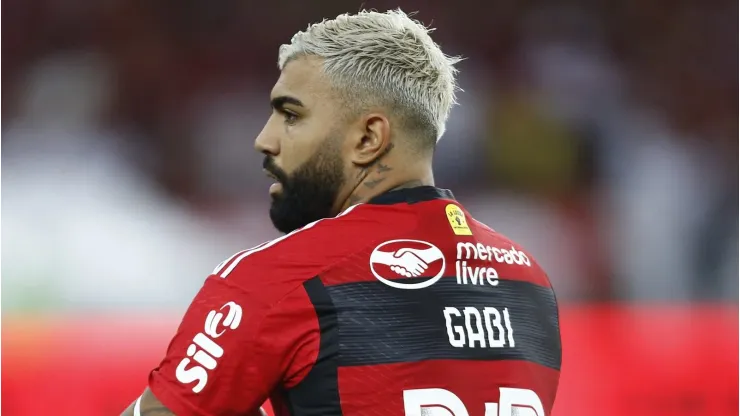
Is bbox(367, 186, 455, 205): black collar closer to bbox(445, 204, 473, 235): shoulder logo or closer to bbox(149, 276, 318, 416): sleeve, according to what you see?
bbox(445, 204, 473, 235): shoulder logo

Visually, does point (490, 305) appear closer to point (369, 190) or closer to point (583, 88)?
point (369, 190)

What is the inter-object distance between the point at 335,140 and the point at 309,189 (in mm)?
99

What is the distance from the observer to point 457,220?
1.63 m

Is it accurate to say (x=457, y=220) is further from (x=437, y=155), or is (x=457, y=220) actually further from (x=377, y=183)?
(x=437, y=155)

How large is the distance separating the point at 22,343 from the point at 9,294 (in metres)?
0.91

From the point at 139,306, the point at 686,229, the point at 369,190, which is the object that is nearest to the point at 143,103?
the point at 139,306

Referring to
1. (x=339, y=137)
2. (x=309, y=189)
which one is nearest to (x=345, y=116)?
(x=339, y=137)

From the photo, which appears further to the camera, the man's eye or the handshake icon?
the man's eye

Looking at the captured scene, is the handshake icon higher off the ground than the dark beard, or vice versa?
the dark beard

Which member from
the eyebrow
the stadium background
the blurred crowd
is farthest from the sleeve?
the blurred crowd

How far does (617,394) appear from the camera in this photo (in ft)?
12.3

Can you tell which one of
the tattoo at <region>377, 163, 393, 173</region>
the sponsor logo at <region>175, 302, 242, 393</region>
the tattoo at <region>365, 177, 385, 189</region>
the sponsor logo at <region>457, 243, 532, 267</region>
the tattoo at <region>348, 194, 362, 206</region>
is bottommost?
the sponsor logo at <region>175, 302, 242, 393</region>

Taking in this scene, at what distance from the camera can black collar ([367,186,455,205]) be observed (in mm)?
1604

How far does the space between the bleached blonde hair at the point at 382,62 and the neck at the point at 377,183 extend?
0.09m
